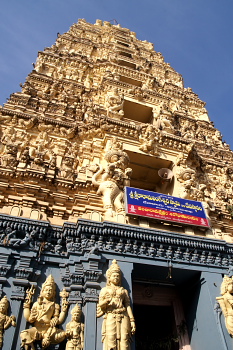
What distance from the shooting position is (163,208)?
885cm

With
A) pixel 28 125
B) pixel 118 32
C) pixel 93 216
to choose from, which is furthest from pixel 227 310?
pixel 118 32

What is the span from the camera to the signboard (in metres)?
8.49

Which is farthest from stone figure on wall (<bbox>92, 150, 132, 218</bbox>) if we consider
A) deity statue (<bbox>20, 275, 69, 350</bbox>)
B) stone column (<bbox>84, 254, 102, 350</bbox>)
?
deity statue (<bbox>20, 275, 69, 350</bbox>)

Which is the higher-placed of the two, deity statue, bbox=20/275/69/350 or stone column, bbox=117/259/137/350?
stone column, bbox=117/259/137/350

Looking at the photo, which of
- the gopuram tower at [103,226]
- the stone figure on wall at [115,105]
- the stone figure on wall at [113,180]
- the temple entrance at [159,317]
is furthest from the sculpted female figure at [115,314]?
the stone figure on wall at [115,105]

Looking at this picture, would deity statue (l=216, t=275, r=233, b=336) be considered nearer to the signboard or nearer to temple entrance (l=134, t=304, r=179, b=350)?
temple entrance (l=134, t=304, r=179, b=350)

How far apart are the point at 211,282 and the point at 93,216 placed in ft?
12.6

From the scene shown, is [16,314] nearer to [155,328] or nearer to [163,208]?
[155,328]

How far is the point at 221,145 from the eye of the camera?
636 inches

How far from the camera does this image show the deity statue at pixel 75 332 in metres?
5.68

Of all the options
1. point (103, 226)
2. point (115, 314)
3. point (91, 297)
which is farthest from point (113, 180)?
point (115, 314)

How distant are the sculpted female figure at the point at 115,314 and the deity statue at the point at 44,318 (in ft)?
3.01

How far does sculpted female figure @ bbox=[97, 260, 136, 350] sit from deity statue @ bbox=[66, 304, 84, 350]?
1.53 feet

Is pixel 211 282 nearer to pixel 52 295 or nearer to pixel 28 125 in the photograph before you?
pixel 52 295
